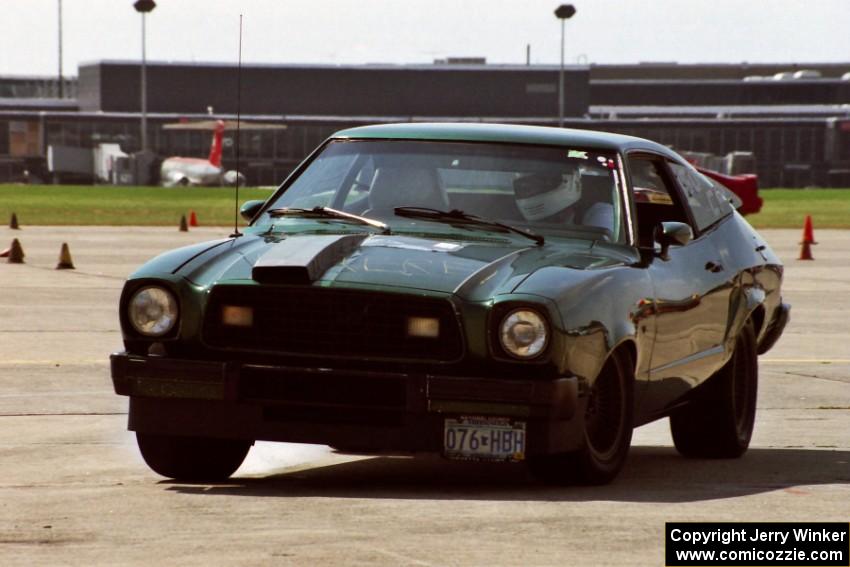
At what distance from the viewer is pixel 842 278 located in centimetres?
2455

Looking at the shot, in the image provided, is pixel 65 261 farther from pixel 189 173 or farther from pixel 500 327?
pixel 189 173

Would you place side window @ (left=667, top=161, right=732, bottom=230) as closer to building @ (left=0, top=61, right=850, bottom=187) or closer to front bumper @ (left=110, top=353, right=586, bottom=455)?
front bumper @ (left=110, top=353, right=586, bottom=455)

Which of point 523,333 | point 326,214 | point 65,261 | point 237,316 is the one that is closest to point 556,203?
point 326,214

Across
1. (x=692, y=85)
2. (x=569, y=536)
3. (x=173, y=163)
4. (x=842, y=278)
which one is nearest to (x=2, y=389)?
(x=569, y=536)

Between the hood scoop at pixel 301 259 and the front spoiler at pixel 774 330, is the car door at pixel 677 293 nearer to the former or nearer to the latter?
the front spoiler at pixel 774 330

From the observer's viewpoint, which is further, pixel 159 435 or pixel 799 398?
pixel 799 398

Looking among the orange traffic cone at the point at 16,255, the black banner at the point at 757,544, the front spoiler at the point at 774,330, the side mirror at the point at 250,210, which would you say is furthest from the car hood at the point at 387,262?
the orange traffic cone at the point at 16,255

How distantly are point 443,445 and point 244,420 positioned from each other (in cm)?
80

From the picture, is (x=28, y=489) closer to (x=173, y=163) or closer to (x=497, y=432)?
(x=497, y=432)

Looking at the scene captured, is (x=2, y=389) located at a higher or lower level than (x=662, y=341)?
lower

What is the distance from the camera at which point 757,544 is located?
5.65 meters

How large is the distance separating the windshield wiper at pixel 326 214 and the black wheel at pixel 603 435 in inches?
→ 45.6

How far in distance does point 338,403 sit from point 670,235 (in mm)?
1984

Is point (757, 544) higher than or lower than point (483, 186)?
lower
